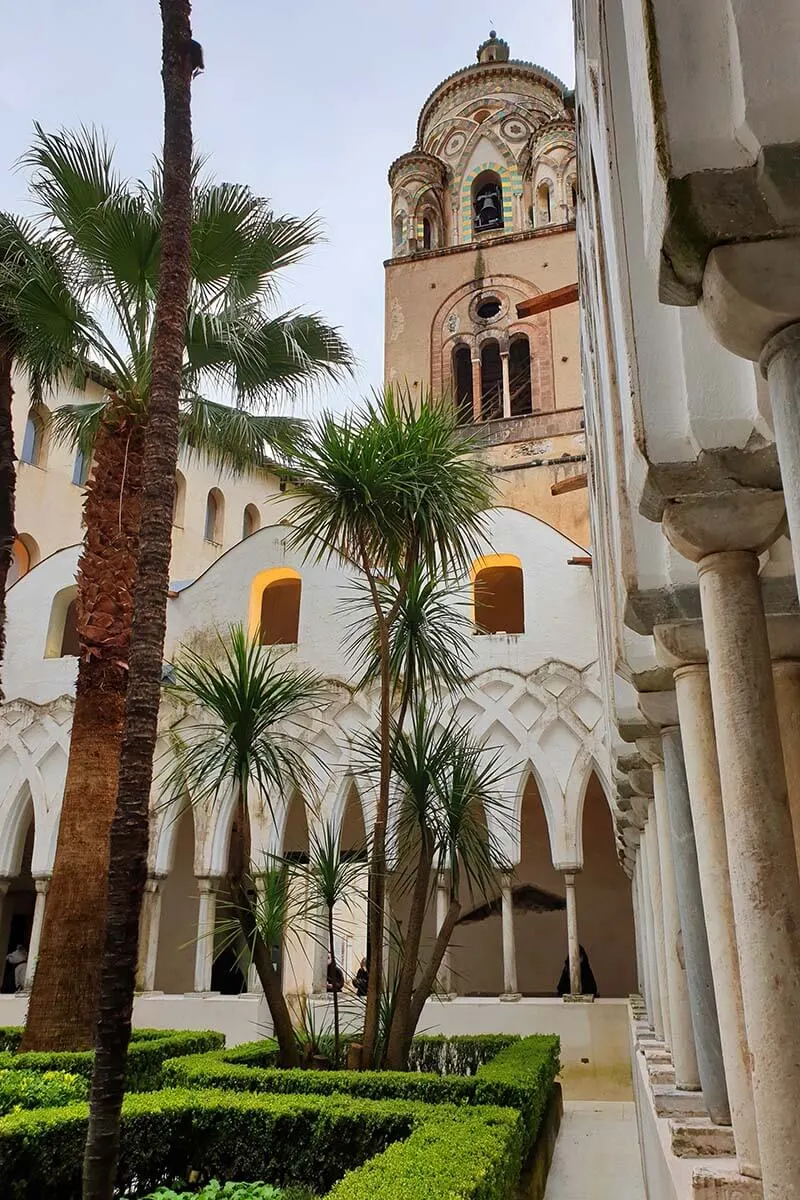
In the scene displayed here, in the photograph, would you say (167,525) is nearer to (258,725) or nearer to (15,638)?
(258,725)

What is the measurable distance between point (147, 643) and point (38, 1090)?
3.00 metres

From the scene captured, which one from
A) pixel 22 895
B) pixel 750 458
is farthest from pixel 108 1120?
pixel 22 895

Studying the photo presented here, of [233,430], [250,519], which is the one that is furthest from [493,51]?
[233,430]

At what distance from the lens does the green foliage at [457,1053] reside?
920 cm

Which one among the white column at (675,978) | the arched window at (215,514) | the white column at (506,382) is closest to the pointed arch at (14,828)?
the white column at (675,978)

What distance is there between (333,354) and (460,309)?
42.8 feet

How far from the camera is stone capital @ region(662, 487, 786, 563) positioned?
2.76 meters

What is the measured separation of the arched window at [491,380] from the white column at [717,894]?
61.9 ft

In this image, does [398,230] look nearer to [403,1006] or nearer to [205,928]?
[205,928]

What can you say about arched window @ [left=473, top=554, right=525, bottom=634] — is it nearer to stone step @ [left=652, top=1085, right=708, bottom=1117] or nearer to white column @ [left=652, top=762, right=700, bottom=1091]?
white column @ [left=652, top=762, right=700, bottom=1091]

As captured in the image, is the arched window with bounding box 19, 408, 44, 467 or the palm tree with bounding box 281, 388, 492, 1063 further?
the arched window with bounding box 19, 408, 44, 467

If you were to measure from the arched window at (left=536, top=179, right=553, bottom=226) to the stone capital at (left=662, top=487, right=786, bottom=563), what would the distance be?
2253 cm

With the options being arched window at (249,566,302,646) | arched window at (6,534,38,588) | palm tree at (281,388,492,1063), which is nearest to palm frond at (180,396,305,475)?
palm tree at (281,388,492,1063)

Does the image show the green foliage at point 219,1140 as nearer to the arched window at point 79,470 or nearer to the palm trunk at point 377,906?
Answer: the palm trunk at point 377,906
